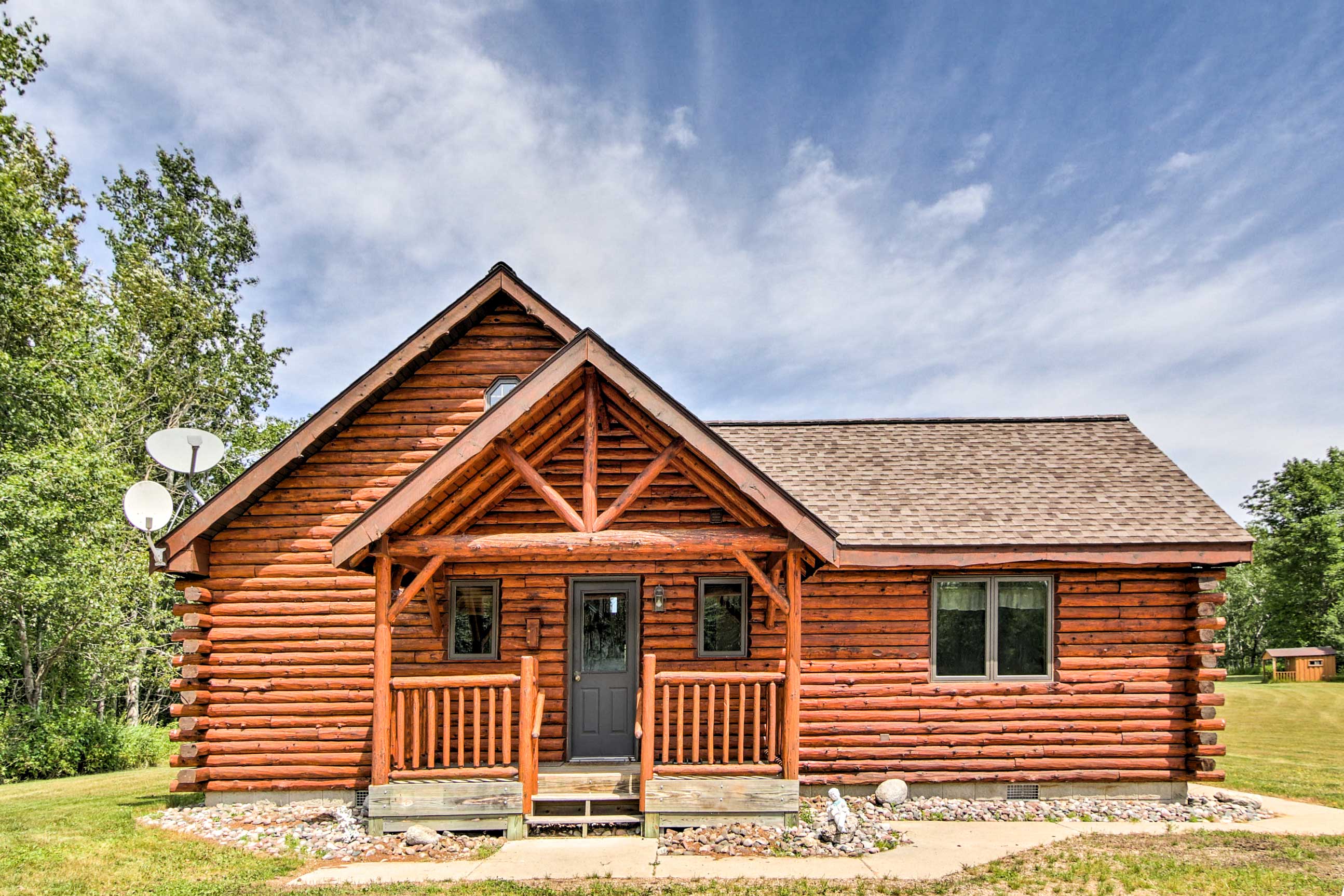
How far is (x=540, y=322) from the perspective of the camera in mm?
9789

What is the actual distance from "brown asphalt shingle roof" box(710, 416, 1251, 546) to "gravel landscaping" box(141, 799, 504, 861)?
215 inches

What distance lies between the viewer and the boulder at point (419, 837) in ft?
23.5

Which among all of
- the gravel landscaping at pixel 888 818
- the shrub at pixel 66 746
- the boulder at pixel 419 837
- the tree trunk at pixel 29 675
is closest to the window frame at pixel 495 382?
the boulder at pixel 419 837

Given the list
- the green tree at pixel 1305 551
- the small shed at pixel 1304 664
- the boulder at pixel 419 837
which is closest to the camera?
the boulder at pixel 419 837

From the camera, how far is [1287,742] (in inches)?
597

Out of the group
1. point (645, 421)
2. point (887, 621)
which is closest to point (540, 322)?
point (645, 421)

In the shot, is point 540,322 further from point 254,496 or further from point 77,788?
A: point 77,788

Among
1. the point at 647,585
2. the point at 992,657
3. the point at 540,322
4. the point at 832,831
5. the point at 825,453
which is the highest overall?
the point at 540,322

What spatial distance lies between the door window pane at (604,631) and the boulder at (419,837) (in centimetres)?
261

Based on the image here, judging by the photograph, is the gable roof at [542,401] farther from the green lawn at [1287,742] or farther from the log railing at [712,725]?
the green lawn at [1287,742]

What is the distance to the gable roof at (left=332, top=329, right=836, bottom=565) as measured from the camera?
705cm

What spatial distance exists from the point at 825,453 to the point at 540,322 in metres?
4.87

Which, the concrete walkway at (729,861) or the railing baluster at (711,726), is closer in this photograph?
the concrete walkway at (729,861)

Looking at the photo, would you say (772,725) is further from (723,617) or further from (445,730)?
(445,730)
